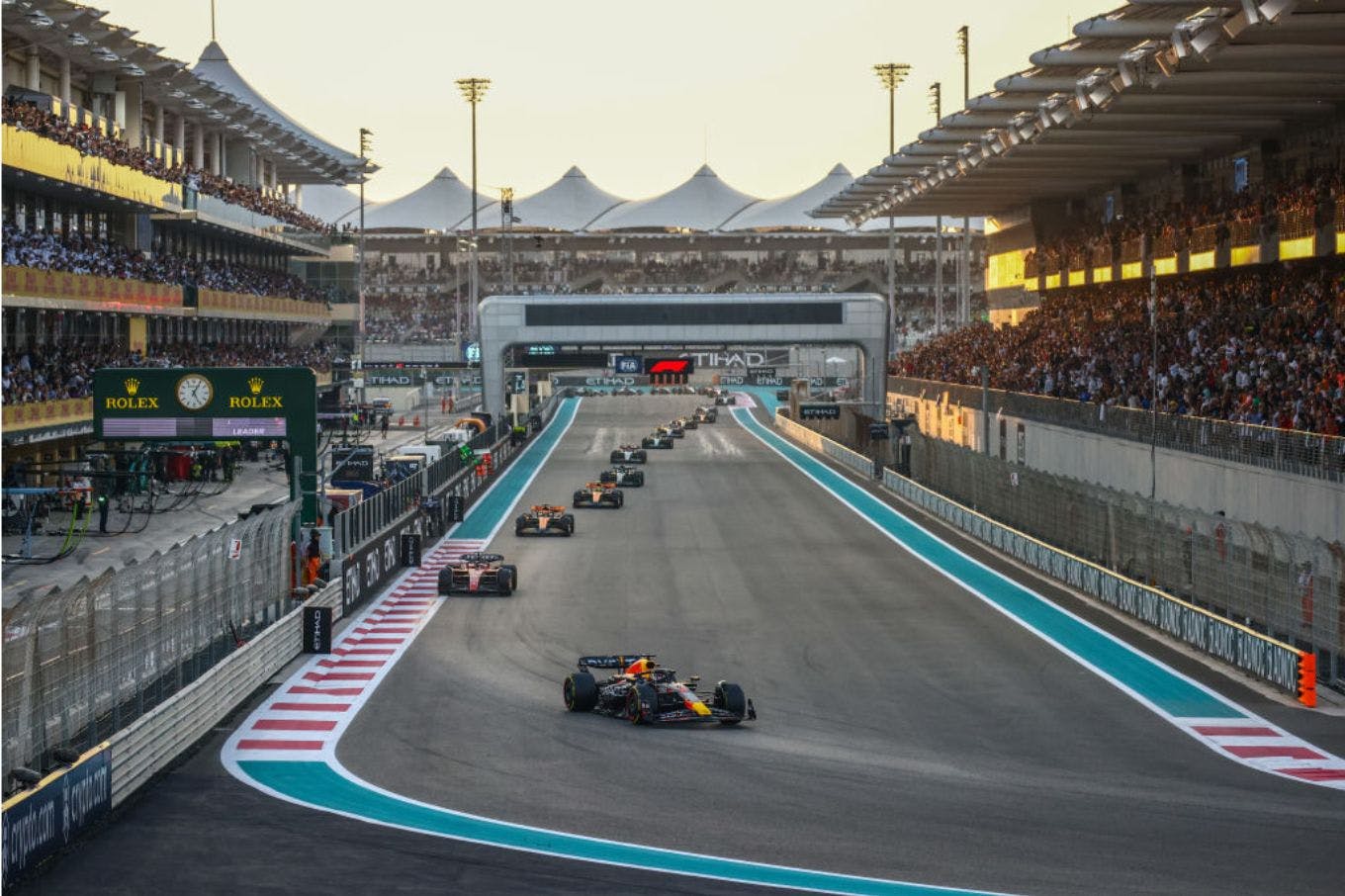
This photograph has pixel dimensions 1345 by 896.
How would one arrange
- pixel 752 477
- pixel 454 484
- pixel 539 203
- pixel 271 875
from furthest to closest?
pixel 539 203 < pixel 752 477 < pixel 454 484 < pixel 271 875

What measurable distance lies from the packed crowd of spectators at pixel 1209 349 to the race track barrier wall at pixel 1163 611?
17.0 feet

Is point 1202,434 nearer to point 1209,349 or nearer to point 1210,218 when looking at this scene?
point 1209,349

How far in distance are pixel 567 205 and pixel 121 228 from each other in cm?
10415

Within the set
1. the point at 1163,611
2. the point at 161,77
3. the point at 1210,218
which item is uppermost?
the point at 161,77

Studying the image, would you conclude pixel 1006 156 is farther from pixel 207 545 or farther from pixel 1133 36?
pixel 207 545

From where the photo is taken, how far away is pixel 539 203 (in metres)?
166

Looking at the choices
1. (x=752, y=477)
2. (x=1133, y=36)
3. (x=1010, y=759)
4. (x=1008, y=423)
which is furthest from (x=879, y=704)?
(x=752, y=477)

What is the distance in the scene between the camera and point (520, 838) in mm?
16078

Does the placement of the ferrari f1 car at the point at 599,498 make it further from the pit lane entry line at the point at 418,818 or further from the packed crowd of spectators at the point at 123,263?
the pit lane entry line at the point at 418,818

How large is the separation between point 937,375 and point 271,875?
68417mm

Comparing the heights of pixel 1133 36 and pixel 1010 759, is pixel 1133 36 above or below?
above

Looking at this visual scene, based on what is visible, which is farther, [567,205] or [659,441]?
[567,205]

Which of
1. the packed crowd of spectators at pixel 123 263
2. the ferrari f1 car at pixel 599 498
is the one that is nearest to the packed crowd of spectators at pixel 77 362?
the packed crowd of spectators at pixel 123 263

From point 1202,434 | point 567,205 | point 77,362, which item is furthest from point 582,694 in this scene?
point 567,205
